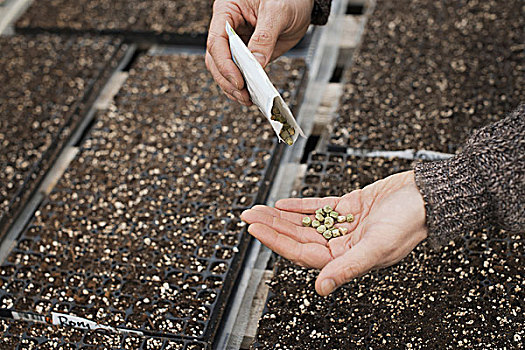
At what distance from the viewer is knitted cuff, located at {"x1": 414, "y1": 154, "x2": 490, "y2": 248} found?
3.97ft

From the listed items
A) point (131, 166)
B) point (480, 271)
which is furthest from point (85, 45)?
point (480, 271)

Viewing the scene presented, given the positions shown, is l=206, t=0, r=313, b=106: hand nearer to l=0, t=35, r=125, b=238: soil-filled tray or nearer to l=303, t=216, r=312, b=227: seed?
l=303, t=216, r=312, b=227: seed

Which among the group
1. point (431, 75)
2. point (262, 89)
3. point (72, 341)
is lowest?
point (72, 341)

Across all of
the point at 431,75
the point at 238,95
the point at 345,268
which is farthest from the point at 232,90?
the point at 431,75

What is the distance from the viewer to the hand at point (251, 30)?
4.80 feet

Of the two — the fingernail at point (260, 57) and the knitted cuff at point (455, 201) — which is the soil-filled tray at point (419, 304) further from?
the fingernail at point (260, 57)

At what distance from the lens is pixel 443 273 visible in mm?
1513

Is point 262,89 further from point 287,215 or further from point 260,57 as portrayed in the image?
point 287,215

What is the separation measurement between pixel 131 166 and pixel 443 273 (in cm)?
107

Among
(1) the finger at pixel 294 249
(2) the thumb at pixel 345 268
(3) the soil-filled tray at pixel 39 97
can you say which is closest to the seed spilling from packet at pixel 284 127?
(1) the finger at pixel 294 249

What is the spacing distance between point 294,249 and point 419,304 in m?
0.40

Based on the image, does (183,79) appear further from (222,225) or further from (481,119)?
(481,119)

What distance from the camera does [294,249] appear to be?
1291mm

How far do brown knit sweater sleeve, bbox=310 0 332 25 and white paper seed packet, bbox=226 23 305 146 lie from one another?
1.45 feet
